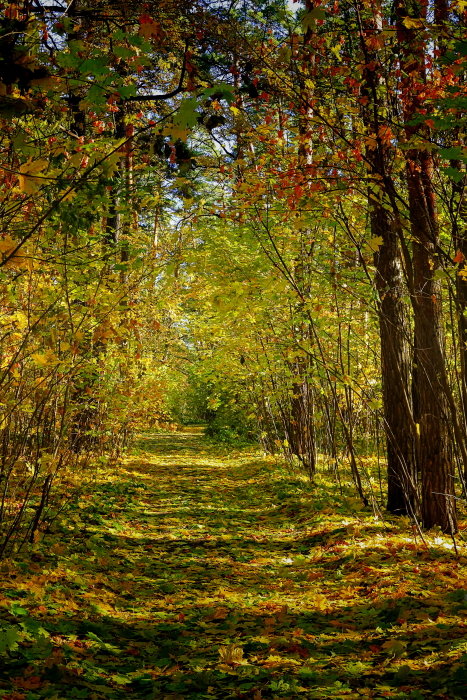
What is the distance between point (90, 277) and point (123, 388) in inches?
181

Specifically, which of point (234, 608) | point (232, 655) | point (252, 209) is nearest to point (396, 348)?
point (252, 209)

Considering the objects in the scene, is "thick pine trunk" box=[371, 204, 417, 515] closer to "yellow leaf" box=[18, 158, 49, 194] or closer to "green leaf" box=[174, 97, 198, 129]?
"green leaf" box=[174, 97, 198, 129]

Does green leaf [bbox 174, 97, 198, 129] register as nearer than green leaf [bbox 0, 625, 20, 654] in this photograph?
Yes

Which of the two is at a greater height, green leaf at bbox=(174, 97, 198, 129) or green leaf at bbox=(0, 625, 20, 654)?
green leaf at bbox=(174, 97, 198, 129)

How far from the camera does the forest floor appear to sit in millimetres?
2859

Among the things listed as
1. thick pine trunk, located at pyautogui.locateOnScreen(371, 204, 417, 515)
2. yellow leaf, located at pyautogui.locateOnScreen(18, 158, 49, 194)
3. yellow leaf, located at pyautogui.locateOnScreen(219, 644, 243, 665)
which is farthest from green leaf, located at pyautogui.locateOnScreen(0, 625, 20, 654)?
thick pine trunk, located at pyautogui.locateOnScreen(371, 204, 417, 515)

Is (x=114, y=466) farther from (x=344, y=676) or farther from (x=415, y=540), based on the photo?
(x=344, y=676)

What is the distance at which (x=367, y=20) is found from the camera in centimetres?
556

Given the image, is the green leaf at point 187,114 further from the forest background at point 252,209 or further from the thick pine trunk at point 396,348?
the thick pine trunk at point 396,348

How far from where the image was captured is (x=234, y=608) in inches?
165

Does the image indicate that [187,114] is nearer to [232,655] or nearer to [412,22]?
[412,22]

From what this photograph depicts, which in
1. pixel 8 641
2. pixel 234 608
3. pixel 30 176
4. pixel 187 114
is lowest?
pixel 234 608

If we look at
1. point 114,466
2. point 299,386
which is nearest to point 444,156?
point 299,386

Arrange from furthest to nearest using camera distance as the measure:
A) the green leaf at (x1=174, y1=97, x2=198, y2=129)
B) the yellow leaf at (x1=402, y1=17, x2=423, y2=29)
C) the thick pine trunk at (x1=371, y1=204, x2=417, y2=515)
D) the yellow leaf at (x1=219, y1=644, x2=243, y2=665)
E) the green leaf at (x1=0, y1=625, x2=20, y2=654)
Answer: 1. the thick pine trunk at (x1=371, y1=204, x2=417, y2=515)
2. the yellow leaf at (x1=402, y1=17, x2=423, y2=29)
3. the yellow leaf at (x1=219, y1=644, x2=243, y2=665)
4. the green leaf at (x1=0, y1=625, x2=20, y2=654)
5. the green leaf at (x1=174, y1=97, x2=198, y2=129)
